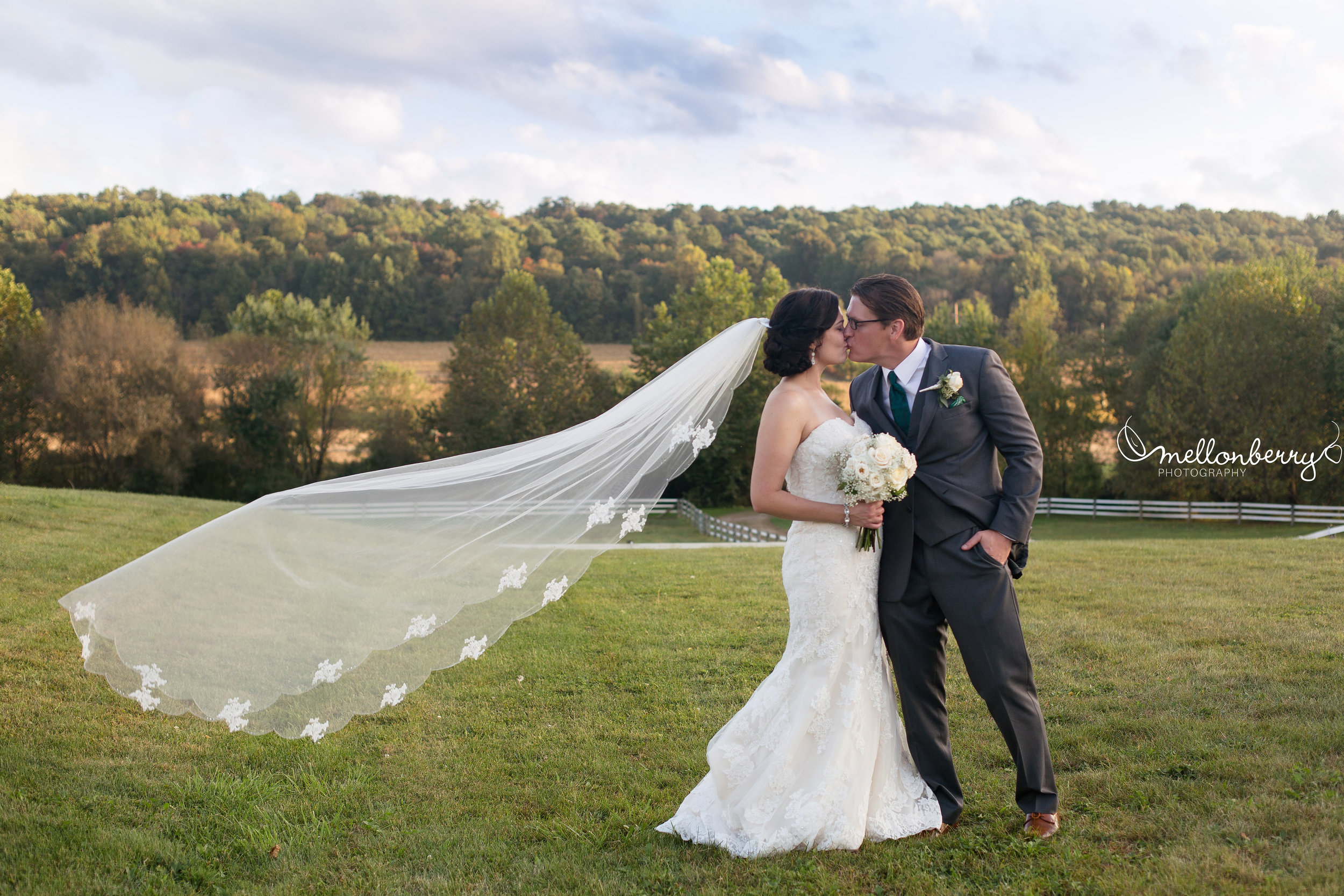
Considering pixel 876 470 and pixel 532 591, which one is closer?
pixel 876 470

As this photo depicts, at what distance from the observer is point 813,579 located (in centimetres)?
409

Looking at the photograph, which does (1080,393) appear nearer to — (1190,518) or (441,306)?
(1190,518)

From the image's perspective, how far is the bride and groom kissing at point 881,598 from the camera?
3.82m

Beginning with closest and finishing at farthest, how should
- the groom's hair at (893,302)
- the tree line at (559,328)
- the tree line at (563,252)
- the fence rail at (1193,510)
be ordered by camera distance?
the groom's hair at (893,302) < the fence rail at (1193,510) < the tree line at (559,328) < the tree line at (563,252)

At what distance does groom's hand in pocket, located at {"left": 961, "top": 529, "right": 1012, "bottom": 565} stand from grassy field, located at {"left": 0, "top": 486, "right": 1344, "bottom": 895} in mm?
1215

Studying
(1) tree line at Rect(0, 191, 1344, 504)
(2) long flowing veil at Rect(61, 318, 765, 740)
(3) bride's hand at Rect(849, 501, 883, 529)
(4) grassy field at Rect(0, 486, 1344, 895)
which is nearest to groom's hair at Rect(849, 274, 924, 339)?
(3) bride's hand at Rect(849, 501, 883, 529)

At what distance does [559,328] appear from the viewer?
141ft

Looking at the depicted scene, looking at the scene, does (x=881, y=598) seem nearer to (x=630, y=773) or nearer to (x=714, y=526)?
(x=630, y=773)

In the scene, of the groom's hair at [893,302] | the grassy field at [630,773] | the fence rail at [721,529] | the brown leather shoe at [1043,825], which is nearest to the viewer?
the grassy field at [630,773]

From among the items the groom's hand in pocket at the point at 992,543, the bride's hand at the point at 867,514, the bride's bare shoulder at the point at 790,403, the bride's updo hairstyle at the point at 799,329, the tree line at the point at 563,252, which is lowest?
the groom's hand in pocket at the point at 992,543

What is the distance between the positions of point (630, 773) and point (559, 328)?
3925 centimetres

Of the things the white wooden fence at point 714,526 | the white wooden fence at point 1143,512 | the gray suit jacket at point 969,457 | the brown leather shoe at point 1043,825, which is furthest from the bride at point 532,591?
the white wooden fence at point 1143,512

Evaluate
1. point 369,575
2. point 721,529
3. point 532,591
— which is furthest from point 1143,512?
point 369,575

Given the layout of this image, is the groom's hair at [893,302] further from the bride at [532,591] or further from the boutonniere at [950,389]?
the boutonniere at [950,389]
